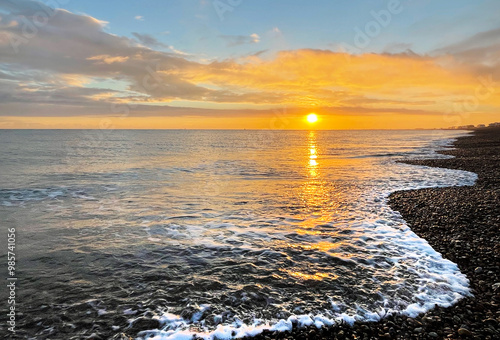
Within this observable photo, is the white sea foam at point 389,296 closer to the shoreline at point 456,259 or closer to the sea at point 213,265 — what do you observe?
the sea at point 213,265

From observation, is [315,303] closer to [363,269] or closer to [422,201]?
[363,269]

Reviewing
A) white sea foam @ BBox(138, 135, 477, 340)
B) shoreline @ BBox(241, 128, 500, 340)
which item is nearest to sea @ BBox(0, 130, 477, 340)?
white sea foam @ BBox(138, 135, 477, 340)

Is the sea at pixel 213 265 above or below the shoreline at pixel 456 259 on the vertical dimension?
below

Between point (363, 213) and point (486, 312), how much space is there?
951cm

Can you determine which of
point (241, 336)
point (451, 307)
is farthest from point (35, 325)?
point (451, 307)

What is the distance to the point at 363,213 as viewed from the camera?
51.9 feet

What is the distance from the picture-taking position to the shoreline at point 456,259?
19.4ft

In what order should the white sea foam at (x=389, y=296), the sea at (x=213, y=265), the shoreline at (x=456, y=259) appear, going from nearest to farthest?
the shoreline at (x=456, y=259) → the white sea foam at (x=389, y=296) → the sea at (x=213, y=265)

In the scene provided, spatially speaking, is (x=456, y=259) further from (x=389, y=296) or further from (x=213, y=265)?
(x=213, y=265)

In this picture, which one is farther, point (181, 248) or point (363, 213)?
point (363, 213)

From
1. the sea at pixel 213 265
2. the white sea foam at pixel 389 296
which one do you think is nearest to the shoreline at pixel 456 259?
the white sea foam at pixel 389 296

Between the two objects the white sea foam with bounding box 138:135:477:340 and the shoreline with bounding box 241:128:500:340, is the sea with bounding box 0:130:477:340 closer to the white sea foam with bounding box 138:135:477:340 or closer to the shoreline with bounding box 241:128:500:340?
the white sea foam with bounding box 138:135:477:340

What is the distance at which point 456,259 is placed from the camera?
9.25 m

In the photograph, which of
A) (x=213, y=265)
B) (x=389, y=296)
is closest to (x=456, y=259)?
(x=389, y=296)
